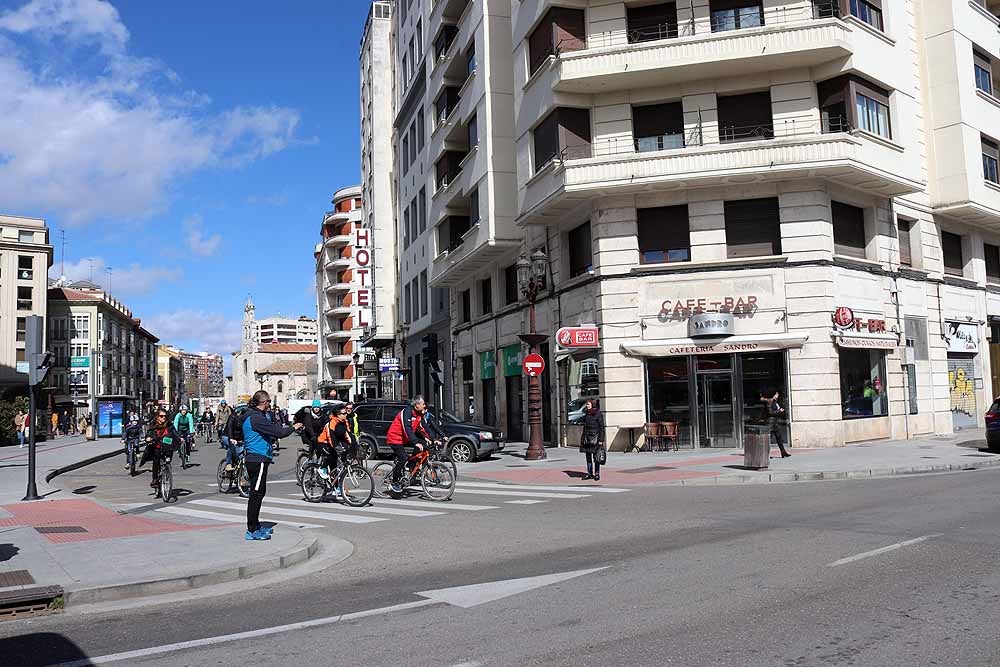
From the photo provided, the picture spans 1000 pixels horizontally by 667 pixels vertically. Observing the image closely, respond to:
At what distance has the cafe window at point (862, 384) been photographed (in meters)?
23.1

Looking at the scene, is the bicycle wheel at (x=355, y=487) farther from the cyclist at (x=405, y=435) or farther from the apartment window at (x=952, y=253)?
the apartment window at (x=952, y=253)

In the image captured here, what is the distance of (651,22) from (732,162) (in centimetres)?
532

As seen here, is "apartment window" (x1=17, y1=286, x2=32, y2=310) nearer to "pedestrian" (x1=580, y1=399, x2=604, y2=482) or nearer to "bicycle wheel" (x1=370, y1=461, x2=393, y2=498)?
"bicycle wheel" (x1=370, y1=461, x2=393, y2=498)

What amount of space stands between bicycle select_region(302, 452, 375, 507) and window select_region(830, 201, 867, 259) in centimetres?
1592

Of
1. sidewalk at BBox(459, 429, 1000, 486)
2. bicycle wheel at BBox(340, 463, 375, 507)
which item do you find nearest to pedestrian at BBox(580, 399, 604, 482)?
sidewalk at BBox(459, 429, 1000, 486)

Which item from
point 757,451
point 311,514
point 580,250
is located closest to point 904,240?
point 580,250

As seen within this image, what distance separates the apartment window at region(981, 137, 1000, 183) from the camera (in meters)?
28.6

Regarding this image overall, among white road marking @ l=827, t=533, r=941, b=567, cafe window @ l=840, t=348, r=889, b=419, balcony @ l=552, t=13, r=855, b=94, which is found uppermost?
balcony @ l=552, t=13, r=855, b=94

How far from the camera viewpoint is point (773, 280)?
22.5m

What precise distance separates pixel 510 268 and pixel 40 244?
75260 mm

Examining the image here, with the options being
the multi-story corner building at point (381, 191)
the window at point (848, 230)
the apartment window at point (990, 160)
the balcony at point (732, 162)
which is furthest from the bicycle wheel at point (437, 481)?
the multi-story corner building at point (381, 191)

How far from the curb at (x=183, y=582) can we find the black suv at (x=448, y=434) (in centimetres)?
1398

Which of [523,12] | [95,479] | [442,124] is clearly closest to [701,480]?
[95,479]

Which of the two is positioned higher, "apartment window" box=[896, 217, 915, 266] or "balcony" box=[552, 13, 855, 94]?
"balcony" box=[552, 13, 855, 94]
